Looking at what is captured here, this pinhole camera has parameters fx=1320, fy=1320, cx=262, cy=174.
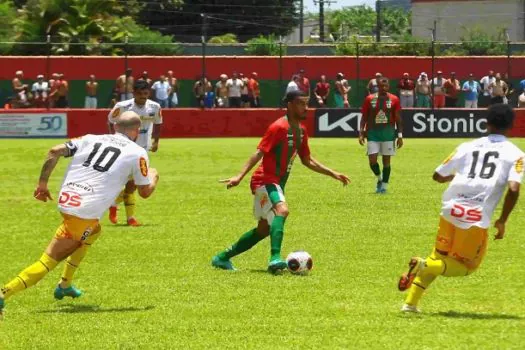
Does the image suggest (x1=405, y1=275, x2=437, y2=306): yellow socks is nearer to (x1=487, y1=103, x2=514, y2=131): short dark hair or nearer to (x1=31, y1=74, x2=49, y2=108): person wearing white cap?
(x1=487, y1=103, x2=514, y2=131): short dark hair

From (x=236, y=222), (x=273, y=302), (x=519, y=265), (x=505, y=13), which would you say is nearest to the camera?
(x=273, y=302)

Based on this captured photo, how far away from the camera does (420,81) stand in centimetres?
4178

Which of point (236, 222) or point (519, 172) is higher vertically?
point (519, 172)

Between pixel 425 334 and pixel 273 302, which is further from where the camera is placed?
pixel 273 302

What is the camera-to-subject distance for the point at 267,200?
13.3m

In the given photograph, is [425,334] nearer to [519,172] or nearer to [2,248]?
[519,172]

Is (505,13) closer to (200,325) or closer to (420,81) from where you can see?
(420,81)

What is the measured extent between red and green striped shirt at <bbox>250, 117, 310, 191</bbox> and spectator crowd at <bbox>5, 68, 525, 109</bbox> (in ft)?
87.9

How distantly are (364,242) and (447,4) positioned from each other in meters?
71.0

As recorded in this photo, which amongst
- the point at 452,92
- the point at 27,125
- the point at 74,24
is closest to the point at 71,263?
the point at 27,125

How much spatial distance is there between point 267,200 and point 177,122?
27115 millimetres

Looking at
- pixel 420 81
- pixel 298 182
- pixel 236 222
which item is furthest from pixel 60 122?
pixel 236 222

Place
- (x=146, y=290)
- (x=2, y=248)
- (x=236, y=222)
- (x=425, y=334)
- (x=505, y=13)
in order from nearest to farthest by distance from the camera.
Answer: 1. (x=425, y=334)
2. (x=146, y=290)
3. (x=2, y=248)
4. (x=236, y=222)
5. (x=505, y=13)

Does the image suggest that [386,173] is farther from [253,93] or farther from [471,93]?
[471,93]
